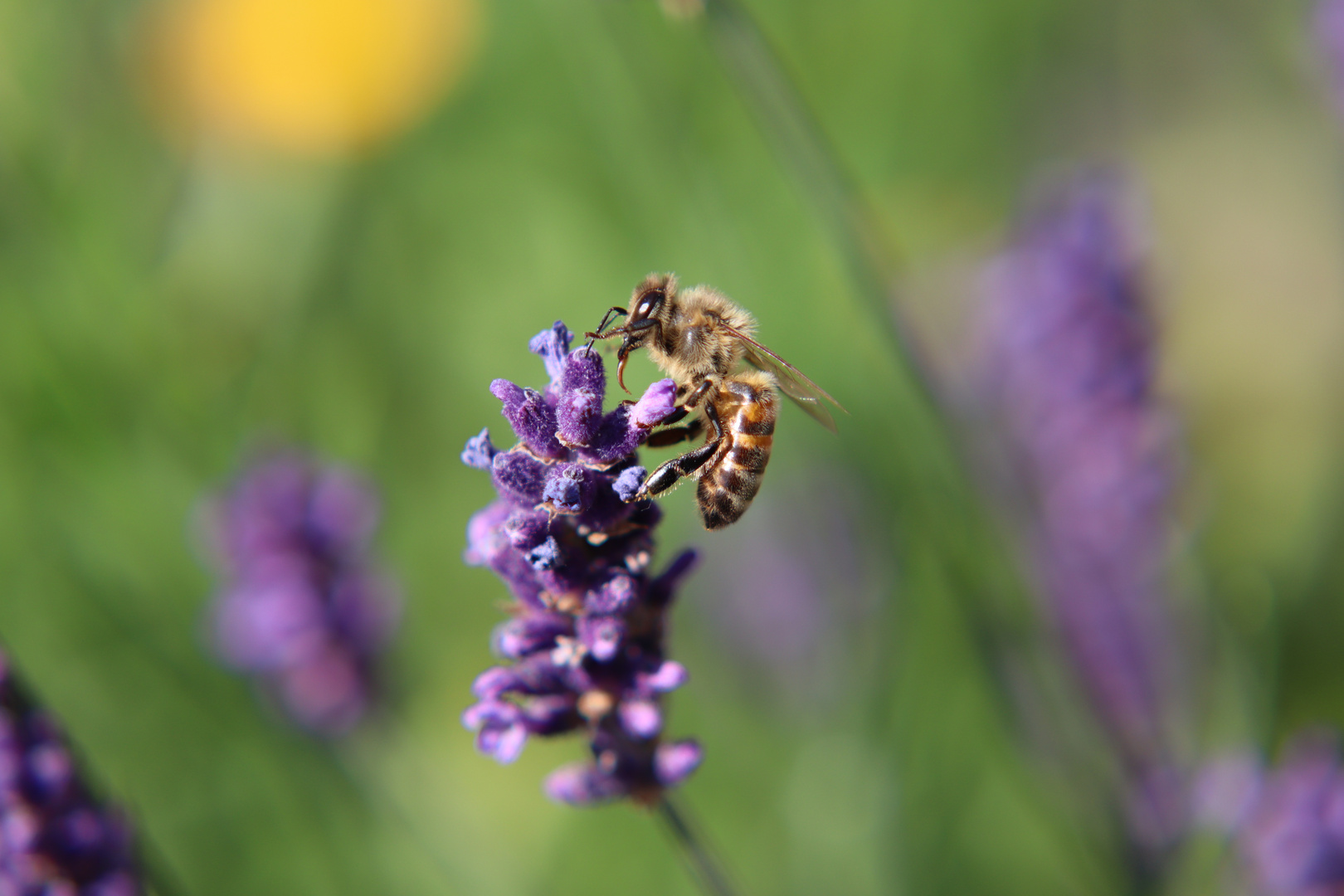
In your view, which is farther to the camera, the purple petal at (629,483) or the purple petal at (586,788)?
the purple petal at (586,788)

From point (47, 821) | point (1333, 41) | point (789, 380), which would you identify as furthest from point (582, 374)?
point (1333, 41)

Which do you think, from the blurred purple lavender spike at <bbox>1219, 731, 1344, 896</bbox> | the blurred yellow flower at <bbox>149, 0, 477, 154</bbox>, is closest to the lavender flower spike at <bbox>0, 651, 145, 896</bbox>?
the blurred purple lavender spike at <bbox>1219, 731, 1344, 896</bbox>

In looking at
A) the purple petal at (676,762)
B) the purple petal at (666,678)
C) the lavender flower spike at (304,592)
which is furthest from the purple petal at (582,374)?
the lavender flower spike at (304,592)

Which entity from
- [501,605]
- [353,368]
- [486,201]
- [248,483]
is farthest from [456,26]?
[501,605]

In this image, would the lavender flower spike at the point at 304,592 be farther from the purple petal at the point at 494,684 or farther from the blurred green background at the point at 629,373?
the purple petal at the point at 494,684

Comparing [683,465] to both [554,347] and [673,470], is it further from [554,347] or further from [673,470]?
[554,347]

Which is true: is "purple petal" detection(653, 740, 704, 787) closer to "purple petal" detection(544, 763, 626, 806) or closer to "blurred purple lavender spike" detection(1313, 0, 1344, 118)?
"purple petal" detection(544, 763, 626, 806)
